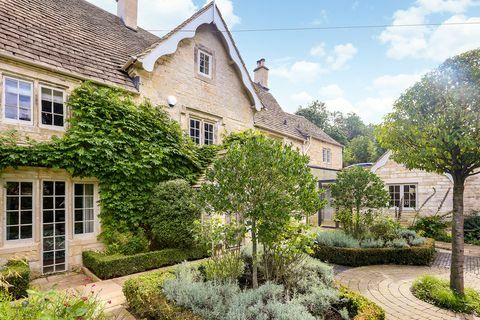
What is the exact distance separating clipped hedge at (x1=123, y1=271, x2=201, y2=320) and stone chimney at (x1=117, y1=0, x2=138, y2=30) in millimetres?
12729

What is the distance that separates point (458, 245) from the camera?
17.2 ft

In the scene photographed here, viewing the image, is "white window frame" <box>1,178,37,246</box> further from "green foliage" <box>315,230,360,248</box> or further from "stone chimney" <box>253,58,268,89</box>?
"stone chimney" <box>253,58,268,89</box>

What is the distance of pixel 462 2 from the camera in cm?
593

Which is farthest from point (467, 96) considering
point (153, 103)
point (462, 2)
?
point (153, 103)

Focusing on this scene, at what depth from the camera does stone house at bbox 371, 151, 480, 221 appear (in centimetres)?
1273

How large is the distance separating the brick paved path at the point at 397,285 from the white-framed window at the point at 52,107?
906cm

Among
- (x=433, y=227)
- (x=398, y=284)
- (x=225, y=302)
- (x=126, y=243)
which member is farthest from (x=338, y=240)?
(x=433, y=227)

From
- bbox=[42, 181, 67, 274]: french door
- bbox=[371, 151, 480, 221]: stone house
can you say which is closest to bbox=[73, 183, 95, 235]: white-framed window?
bbox=[42, 181, 67, 274]: french door

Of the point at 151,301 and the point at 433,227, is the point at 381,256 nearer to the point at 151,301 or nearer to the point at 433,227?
the point at 433,227

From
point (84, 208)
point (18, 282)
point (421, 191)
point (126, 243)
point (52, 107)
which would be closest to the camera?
point (18, 282)

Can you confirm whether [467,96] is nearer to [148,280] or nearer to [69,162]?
[148,280]

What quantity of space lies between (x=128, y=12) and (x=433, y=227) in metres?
18.7

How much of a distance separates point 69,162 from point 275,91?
17692 mm

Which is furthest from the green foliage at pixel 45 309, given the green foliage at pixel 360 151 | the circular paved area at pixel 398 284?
the green foliage at pixel 360 151
